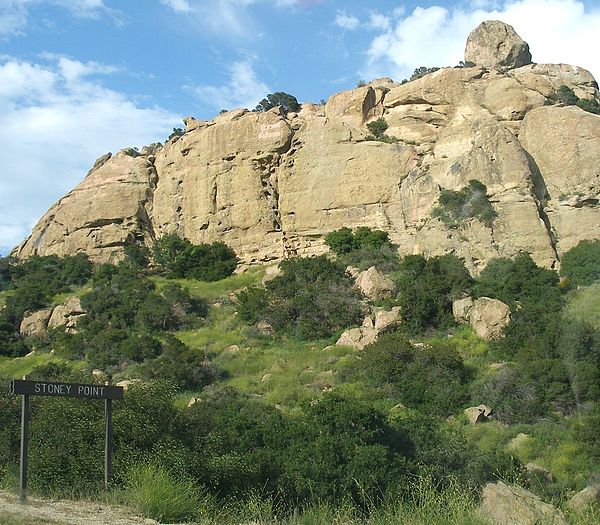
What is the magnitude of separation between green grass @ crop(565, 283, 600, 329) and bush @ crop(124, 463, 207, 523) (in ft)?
70.9

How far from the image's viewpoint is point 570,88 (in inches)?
1703

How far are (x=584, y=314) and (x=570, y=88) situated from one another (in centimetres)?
1831

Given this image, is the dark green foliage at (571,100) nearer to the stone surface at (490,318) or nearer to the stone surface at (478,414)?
the stone surface at (490,318)

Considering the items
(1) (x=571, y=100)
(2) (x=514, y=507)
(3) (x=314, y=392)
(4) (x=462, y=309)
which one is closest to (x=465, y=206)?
(4) (x=462, y=309)

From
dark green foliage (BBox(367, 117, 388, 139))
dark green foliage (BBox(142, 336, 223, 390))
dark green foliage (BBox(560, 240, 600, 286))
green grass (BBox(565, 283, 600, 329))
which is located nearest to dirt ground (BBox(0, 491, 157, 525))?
dark green foliage (BBox(142, 336, 223, 390))

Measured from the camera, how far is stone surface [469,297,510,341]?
95.7 ft

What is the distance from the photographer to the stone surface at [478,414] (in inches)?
917

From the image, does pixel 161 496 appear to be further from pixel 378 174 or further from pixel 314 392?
pixel 378 174

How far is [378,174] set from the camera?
40.9 m

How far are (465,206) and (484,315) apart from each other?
291 inches

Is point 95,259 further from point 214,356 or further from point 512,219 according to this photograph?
point 512,219

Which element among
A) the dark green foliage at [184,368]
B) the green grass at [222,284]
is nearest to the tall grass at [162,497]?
the dark green foliage at [184,368]

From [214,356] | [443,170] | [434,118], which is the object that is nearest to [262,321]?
[214,356]

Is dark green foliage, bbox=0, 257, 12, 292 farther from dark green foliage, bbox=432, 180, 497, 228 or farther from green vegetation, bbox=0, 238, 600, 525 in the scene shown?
dark green foliage, bbox=432, 180, 497, 228
